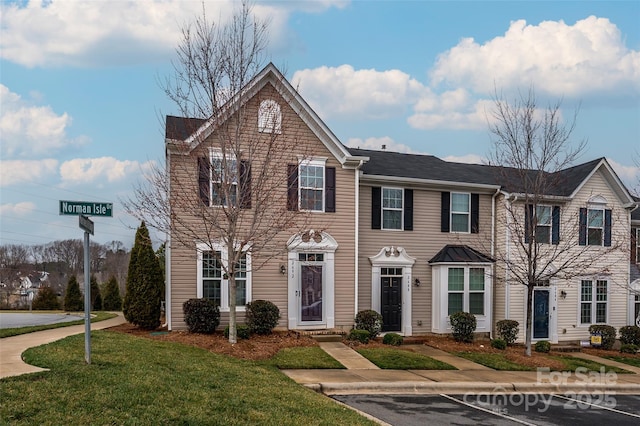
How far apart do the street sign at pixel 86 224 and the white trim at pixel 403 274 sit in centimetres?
1154

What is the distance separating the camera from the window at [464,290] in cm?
1889

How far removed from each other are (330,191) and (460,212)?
5.81m

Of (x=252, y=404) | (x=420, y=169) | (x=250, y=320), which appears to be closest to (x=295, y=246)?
(x=250, y=320)

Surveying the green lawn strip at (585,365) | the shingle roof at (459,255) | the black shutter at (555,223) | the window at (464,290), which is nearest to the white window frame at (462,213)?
the shingle roof at (459,255)

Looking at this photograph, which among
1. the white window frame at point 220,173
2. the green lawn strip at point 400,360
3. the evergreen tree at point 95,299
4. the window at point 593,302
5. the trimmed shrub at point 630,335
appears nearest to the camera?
the green lawn strip at point 400,360

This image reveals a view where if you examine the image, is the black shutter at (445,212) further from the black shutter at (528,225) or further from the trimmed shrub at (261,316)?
the trimmed shrub at (261,316)

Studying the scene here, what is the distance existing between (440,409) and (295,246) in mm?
8244

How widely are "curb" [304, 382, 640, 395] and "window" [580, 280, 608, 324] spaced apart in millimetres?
8239

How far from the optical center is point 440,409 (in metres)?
9.37

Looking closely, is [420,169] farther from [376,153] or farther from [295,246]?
[295,246]

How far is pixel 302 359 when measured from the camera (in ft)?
41.4

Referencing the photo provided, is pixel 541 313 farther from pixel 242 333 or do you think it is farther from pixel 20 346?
pixel 20 346

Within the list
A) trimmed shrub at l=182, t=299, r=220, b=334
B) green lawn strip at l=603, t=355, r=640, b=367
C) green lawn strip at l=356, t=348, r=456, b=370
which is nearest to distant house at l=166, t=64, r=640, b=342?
trimmed shrub at l=182, t=299, r=220, b=334

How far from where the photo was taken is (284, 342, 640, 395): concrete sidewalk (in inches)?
418
